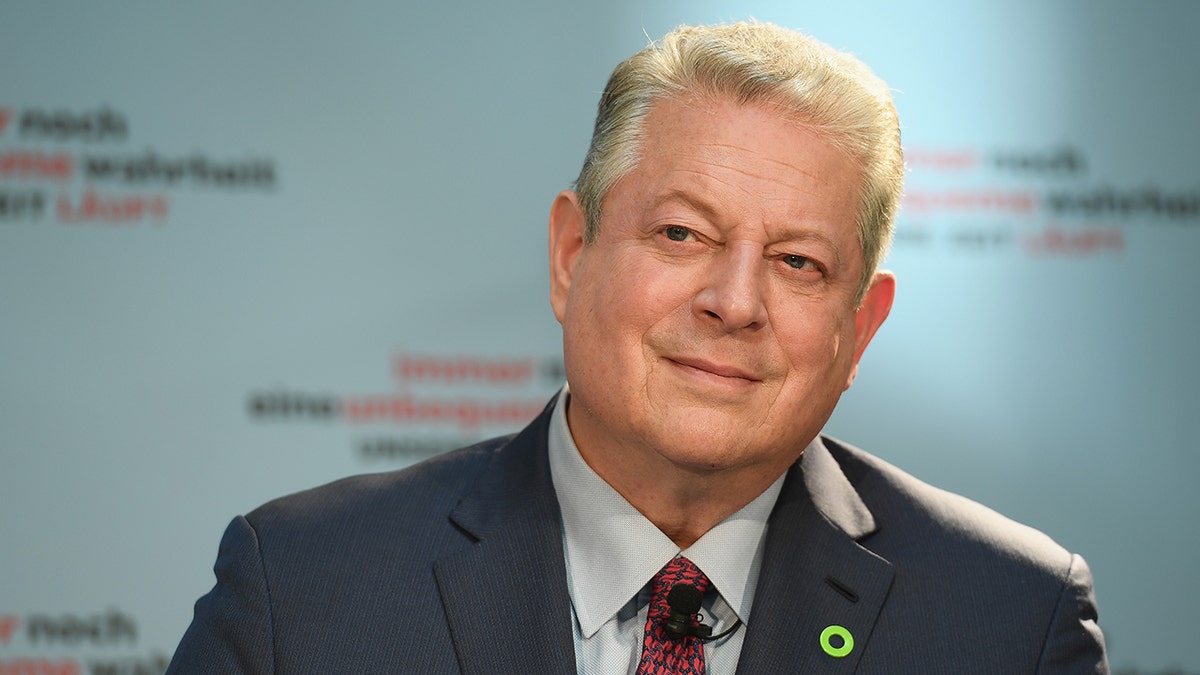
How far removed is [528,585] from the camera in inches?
86.0

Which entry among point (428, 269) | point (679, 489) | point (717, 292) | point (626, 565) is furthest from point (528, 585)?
point (428, 269)

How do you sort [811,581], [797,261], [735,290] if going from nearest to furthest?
[735,290] < [797,261] < [811,581]

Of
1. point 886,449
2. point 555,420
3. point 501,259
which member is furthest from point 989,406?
point 555,420

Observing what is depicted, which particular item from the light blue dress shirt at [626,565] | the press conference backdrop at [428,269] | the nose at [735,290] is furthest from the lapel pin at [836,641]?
the press conference backdrop at [428,269]

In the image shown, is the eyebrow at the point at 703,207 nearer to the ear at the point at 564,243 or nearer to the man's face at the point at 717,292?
the man's face at the point at 717,292

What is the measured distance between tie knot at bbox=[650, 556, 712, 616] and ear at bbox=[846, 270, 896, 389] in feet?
1.45

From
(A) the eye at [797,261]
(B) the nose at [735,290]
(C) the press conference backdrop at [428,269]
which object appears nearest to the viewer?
(B) the nose at [735,290]

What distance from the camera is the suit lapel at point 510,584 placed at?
6.96 feet

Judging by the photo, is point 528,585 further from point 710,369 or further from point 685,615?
point 710,369

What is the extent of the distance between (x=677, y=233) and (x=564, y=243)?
0.29 metres

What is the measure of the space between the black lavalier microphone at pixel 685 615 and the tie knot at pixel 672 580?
5cm

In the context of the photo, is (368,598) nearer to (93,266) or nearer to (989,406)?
(93,266)

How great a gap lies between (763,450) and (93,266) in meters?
2.05

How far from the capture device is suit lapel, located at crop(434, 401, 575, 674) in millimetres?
2121
